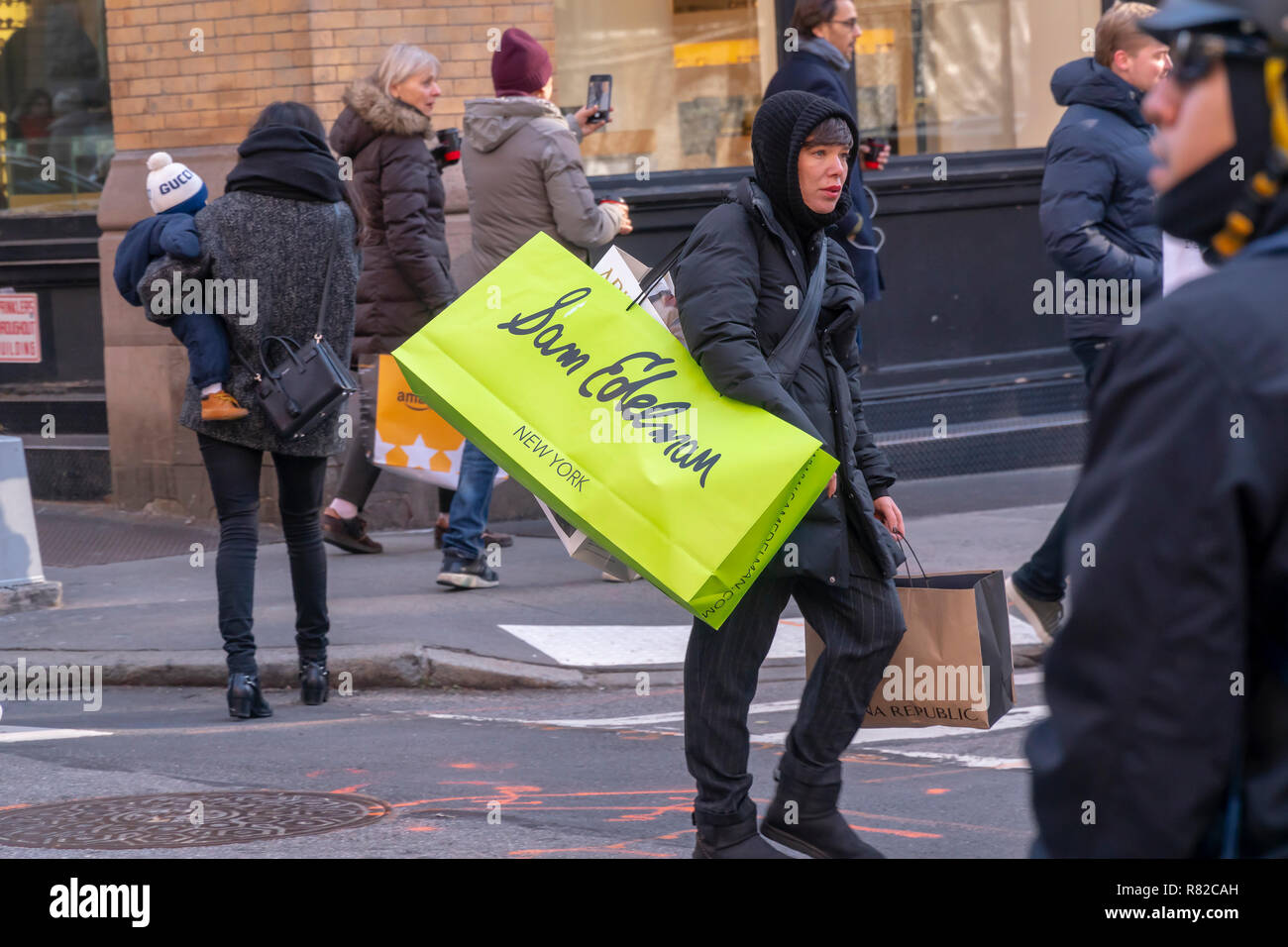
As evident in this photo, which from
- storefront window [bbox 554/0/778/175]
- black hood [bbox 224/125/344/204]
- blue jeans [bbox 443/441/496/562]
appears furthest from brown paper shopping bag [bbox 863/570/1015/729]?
storefront window [bbox 554/0/778/175]

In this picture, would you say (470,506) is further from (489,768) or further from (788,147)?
(788,147)

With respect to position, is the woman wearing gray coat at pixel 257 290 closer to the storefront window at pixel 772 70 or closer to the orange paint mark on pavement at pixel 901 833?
the orange paint mark on pavement at pixel 901 833

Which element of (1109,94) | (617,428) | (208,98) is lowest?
(617,428)

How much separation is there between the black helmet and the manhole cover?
141 inches

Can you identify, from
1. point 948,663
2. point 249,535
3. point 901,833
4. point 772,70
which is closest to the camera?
point 948,663

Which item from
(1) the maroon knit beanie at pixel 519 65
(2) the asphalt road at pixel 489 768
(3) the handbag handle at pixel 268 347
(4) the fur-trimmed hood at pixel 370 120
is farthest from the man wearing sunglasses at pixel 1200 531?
(4) the fur-trimmed hood at pixel 370 120

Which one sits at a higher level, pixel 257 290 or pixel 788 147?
pixel 788 147

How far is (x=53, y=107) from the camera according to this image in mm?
11898

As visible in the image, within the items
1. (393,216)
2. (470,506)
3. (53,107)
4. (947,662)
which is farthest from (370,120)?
(947,662)

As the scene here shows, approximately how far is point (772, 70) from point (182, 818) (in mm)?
7846

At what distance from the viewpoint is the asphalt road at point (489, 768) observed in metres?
4.78
